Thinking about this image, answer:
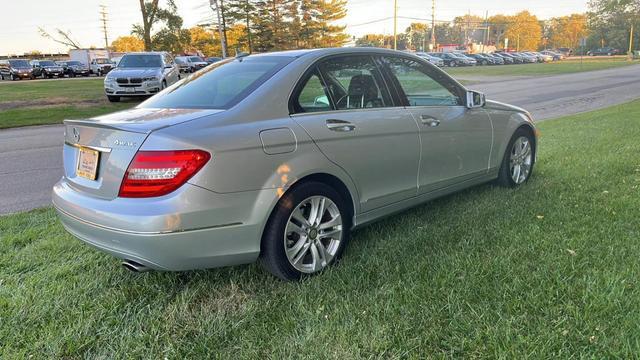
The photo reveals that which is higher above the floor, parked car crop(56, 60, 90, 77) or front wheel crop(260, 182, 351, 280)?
parked car crop(56, 60, 90, 77)

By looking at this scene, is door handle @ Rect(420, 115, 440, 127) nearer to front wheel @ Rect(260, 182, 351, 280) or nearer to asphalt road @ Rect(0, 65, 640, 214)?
front wheel @ Rect(260, 182, 351, 280)

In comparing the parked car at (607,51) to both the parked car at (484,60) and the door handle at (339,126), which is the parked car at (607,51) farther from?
the door handle at (339,126)

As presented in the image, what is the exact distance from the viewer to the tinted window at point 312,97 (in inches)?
131

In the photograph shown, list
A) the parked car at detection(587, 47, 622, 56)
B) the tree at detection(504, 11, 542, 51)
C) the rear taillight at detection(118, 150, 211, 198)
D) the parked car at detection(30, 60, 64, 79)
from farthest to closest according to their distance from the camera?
the tree at detection(504, 11, 542, 51) < the parked car at detection(587, 47, 622, 56) < the parked car at detection(30, 60, 64, 79) < the rear taillight at detection(118, 150, 211, 198)

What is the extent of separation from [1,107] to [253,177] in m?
17.1

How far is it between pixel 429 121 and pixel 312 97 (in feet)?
3.92

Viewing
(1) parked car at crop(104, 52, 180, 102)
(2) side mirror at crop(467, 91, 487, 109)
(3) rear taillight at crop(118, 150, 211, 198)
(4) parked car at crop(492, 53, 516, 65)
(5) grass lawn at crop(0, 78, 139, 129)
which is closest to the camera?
(3) rear taillight at crop(118, 150, 211, 198)

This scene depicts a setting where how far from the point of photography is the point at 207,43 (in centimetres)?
8050

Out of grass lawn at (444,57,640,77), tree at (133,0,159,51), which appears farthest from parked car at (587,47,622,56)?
tree at (133,0,159,51)

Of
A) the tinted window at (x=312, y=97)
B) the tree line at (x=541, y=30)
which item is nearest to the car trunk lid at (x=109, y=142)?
the tinted window at (x=312, y=97)

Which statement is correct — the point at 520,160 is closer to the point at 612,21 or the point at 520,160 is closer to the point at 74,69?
the point at 74,69

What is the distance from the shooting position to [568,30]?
119 m

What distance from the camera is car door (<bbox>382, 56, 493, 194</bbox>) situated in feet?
13.4

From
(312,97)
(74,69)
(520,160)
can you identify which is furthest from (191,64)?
(312,97)
